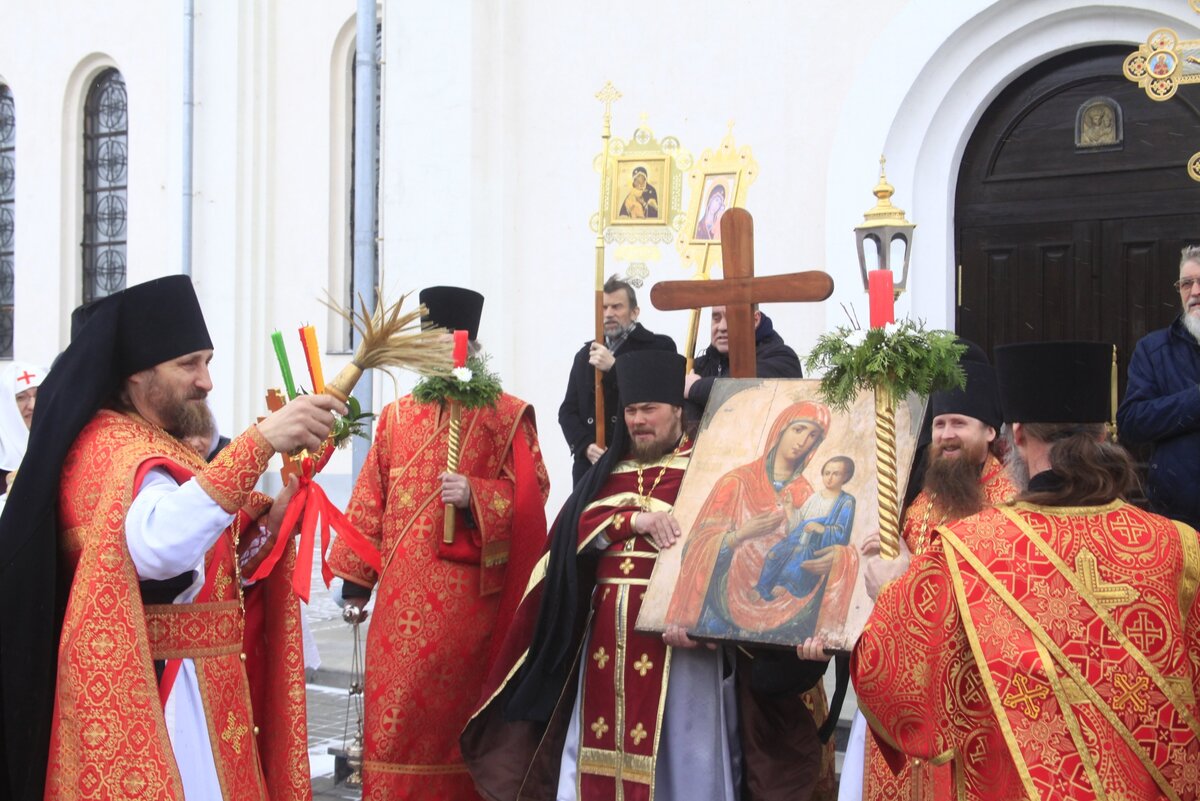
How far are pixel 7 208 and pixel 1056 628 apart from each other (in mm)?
16793

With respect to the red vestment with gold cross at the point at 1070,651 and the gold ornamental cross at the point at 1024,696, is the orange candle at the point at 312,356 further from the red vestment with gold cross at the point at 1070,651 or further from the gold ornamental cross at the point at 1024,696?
the gold ornamental cross at the point at 1024,696

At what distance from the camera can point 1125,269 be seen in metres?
7.93

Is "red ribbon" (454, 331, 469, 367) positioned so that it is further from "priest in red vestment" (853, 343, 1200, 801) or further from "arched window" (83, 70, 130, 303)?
"arched window" (83, 70, 130, 303)

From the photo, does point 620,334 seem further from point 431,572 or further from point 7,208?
point 7,208

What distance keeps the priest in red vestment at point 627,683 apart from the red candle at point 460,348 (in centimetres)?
82

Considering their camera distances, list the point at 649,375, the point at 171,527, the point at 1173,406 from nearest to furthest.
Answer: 1. the point at 171,527
2. the point at 649,375
3. the point at 1173,406

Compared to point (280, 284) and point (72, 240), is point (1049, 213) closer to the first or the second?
point (280, 284)

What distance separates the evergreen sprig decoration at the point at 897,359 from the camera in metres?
3.53

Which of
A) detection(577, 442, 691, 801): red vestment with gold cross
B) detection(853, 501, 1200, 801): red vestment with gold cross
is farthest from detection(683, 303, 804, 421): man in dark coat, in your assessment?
detection(853, 501, 1200, 801): red vestment with gold cross

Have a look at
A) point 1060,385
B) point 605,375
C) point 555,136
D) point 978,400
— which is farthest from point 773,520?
point 555,136

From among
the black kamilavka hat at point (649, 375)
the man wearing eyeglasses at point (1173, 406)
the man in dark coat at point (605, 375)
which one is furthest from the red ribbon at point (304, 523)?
the man wearing eyeglasses at point (1173, 406)

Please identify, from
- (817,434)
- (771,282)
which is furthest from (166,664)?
(771,282)

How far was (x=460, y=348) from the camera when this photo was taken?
5.54m

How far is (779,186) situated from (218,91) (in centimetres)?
790
